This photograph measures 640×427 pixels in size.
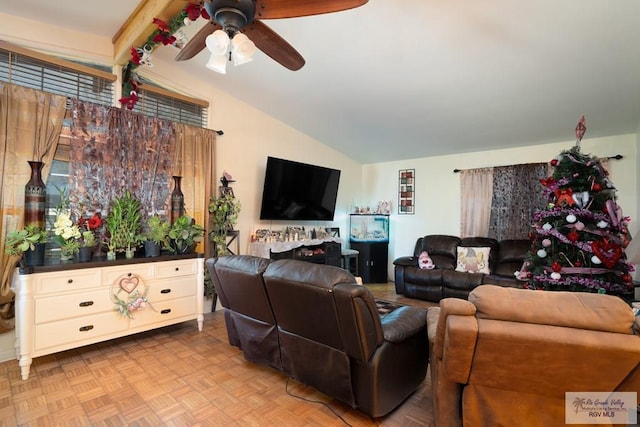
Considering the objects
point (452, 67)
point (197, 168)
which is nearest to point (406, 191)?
point (452, 67)

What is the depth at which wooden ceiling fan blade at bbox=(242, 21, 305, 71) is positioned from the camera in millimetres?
1778

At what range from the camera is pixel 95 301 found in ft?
8.74

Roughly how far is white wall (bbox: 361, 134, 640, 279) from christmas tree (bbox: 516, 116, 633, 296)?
1402 mm

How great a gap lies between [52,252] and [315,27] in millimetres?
3143

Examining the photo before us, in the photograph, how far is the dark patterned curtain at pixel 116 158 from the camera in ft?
9.70

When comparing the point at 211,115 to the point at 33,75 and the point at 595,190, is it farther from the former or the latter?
the point at 595,190

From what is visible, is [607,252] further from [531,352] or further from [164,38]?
[164,38]

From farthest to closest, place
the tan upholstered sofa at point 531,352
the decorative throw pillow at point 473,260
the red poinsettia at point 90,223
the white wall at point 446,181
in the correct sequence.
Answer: the decorative throw pillow at point 473,260, the white wall at point 446,181, the red poinsettia at point 90,223, the tan upholstered sofa at point 531,352

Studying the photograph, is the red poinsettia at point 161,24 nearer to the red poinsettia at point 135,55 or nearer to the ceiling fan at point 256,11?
the red poinsettia at point 135,55

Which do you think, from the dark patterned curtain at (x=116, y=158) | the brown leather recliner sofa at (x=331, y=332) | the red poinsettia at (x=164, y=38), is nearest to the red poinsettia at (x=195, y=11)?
the red poinsettia at (x=164, y=38)

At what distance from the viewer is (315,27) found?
8.70 ft

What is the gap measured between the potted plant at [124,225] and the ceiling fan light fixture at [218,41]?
2155mm

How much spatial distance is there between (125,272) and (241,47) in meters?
2.30

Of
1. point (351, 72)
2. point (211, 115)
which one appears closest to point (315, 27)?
point (351, 72)
